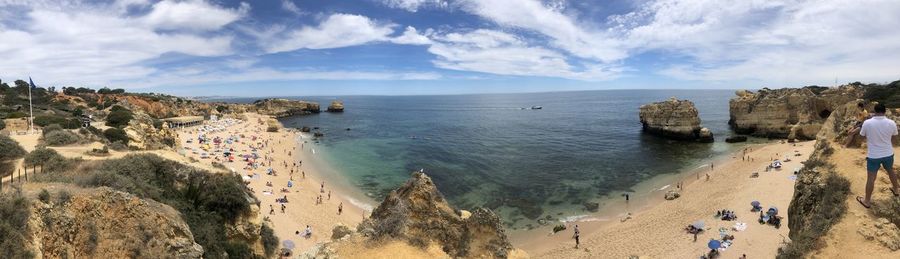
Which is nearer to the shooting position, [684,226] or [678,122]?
[684,226]

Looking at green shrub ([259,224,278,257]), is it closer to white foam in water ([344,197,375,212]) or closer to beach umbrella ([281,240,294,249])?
beach umbrella ([281,240,294,249])

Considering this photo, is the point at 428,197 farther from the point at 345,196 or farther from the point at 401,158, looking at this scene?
the point at 401,158

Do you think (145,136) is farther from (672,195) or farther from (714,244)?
(672,195)

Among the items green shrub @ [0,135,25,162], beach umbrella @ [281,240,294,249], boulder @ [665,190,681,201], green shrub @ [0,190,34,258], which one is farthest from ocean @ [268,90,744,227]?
green shrub @ [0,190,34,258]

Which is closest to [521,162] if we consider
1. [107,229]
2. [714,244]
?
[714,244]

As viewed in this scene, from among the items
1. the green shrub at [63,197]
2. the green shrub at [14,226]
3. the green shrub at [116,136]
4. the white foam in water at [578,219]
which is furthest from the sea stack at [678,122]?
the green shrub at [14,226]

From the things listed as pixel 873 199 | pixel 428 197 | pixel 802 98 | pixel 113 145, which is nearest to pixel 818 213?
pixel 873 199
